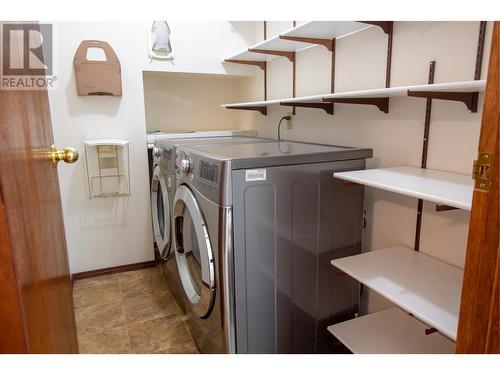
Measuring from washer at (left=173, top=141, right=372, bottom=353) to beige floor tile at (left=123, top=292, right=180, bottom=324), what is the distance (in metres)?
0.61

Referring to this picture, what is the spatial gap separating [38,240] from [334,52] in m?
1.79

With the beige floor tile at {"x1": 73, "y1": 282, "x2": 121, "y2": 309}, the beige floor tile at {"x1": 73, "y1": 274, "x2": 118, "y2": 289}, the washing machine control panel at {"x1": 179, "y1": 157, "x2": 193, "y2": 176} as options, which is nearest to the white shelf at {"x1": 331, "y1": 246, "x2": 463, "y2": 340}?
the washing machine control panel at {"x1": 179, "y1": 157, "x2": 193, "y2": 176}

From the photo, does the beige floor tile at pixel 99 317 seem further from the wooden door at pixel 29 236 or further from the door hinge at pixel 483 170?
the door hinge at pixel 483 170

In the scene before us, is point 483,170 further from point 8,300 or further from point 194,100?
point 194,100

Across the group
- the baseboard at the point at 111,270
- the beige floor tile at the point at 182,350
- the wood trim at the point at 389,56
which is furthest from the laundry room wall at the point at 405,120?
the baseboard at the point at 111,270

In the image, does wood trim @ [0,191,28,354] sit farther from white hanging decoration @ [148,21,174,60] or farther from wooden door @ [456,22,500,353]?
white hanging decoration @ [148,21,174,60]

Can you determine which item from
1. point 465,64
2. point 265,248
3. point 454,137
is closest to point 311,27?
point 465,64

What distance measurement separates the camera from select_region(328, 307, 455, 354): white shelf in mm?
1356

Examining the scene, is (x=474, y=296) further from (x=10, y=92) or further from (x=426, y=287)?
(x=10, y=92)

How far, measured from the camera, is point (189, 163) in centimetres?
162

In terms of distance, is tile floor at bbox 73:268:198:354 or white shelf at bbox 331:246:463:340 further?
tile floor at bbox 73:268:198:354

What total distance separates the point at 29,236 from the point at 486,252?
97cm

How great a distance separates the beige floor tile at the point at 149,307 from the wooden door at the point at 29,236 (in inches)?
44.2

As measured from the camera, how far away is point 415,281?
1.29m
